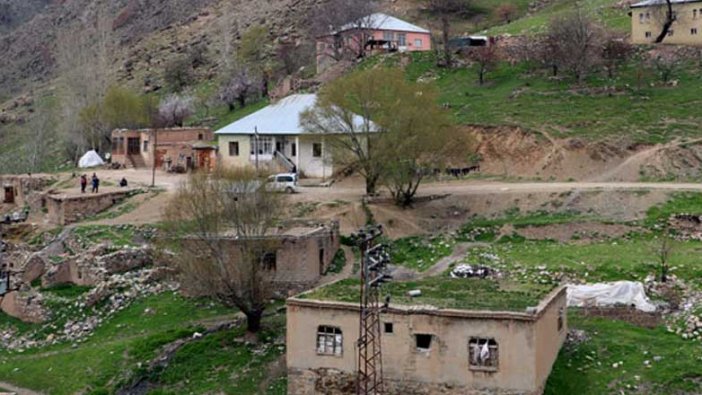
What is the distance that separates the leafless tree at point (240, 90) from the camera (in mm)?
79250

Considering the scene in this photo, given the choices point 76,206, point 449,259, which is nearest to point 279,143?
point 76,206

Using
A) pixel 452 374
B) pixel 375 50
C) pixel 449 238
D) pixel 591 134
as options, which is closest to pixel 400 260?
pixel 449 238

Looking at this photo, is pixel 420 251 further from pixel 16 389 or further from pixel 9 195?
pixel 9 195

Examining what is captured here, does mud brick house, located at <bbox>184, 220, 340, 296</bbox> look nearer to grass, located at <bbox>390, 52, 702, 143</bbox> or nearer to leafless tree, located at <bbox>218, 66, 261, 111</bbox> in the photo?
grass, located at <bbox>390, 52, 702, 143</bbox>

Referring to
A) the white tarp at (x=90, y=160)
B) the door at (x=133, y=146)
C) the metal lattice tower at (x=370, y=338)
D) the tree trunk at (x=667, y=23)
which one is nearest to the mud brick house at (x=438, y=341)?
the metal lattice tower at (x=370, y=338)

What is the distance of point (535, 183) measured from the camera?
4875 centimetres

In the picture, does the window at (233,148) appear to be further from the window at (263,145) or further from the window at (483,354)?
the window at (483,354)

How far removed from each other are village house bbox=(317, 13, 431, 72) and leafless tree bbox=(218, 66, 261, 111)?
17.0ft

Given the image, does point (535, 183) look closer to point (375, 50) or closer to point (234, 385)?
point (234, 385)

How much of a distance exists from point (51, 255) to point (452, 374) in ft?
71.1

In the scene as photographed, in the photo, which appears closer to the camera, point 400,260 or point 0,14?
point 400,260

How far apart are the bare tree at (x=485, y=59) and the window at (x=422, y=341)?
124ft

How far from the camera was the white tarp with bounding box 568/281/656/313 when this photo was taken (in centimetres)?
3344

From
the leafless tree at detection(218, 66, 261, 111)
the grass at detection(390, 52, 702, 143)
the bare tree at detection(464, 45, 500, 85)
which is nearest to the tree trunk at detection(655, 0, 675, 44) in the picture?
the grass at detection(390, 52, 702, 143)
